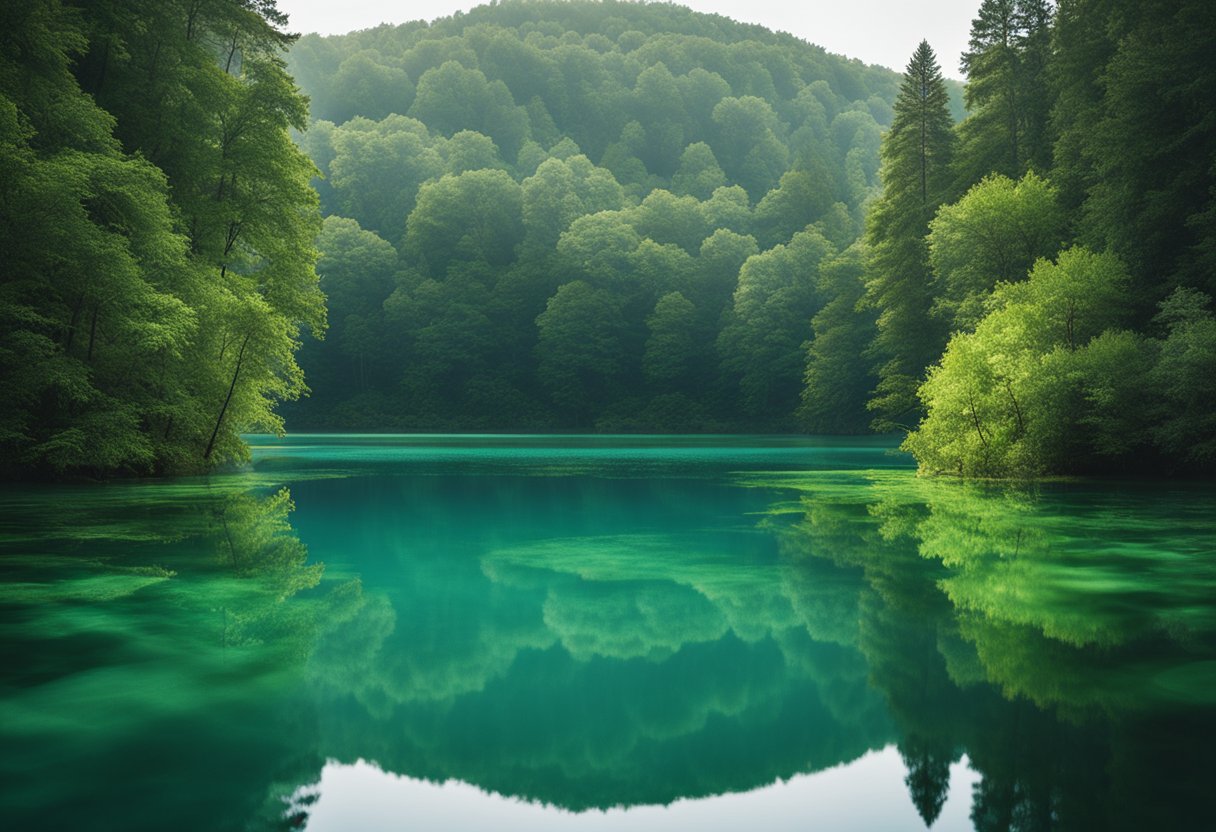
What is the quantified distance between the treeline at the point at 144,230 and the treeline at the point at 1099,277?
20.2 m

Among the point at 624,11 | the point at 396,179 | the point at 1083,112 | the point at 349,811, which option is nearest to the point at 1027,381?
the point at 1083,112

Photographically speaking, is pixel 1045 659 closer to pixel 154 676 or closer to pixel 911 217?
pixel 154 676

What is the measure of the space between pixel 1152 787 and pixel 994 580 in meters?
6.16

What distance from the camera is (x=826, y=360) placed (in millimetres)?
65375

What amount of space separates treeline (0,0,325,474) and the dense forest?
89mm

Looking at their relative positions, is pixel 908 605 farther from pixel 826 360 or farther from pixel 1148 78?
pixel 826 360

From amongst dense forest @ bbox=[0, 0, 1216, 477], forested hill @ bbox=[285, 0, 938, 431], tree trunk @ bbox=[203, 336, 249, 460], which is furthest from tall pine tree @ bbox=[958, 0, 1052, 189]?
tree trunk @ bbox=[203, 336, 249, 460]

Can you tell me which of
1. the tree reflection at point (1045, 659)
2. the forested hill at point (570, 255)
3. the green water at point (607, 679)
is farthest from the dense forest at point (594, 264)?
the tree reflection at point (1045, 659)

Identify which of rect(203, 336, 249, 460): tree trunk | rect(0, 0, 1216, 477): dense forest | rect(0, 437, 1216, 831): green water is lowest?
rect(0, 437, 1216, 831): green water

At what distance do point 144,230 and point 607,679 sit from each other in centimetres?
2154

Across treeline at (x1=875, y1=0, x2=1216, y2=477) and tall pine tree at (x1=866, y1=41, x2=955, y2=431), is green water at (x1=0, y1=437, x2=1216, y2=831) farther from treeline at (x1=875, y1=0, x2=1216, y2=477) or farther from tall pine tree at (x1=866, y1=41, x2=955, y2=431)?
tall pine tree at (x1=866, y1=41, x2=955, y2=431)

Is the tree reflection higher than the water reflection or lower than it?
higher

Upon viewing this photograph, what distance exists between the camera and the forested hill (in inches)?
3098

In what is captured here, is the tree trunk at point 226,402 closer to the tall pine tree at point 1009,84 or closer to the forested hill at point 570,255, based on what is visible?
the tall pine tree at point 1009,84
